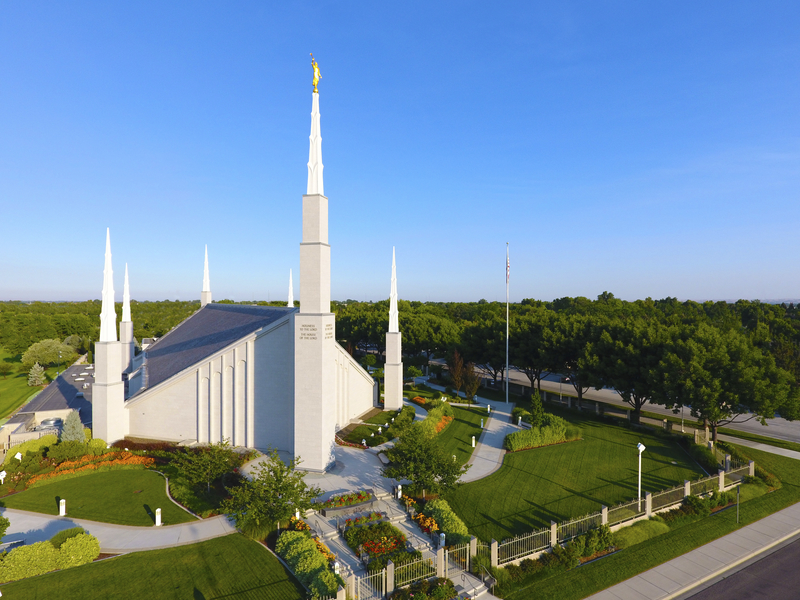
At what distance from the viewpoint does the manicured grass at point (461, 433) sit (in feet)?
96.5

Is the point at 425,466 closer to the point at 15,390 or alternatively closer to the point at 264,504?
the point at 264,504

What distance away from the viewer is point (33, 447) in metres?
26.1

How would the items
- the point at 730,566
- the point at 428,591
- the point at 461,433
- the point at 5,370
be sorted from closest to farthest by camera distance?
the point at 428,591, the point at 730,566, the point at 461,433, the point at 5,370

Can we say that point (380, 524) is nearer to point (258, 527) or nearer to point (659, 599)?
point (258, 527)

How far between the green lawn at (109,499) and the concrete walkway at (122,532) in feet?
1.54

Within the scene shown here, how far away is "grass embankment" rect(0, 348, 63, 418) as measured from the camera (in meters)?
43.8

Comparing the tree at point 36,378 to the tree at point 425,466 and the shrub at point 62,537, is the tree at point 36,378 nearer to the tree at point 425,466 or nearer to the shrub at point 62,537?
the shrub at point 62,537

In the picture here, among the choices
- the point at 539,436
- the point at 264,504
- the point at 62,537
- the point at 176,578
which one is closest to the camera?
the point at 176,578

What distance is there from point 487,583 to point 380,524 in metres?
5.30

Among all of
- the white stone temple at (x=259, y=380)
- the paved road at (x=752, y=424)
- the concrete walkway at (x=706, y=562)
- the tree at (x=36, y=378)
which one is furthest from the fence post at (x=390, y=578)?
the tree at (x=36, y=378)

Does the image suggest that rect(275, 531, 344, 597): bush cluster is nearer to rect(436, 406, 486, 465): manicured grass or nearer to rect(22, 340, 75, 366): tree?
rect(436, 406, 486, 465): manicured grass

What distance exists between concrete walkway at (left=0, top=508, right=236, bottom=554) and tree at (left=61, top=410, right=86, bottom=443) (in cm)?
783

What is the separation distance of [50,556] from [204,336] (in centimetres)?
2461

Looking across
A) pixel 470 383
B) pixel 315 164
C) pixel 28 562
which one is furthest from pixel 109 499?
pixel 470 383
